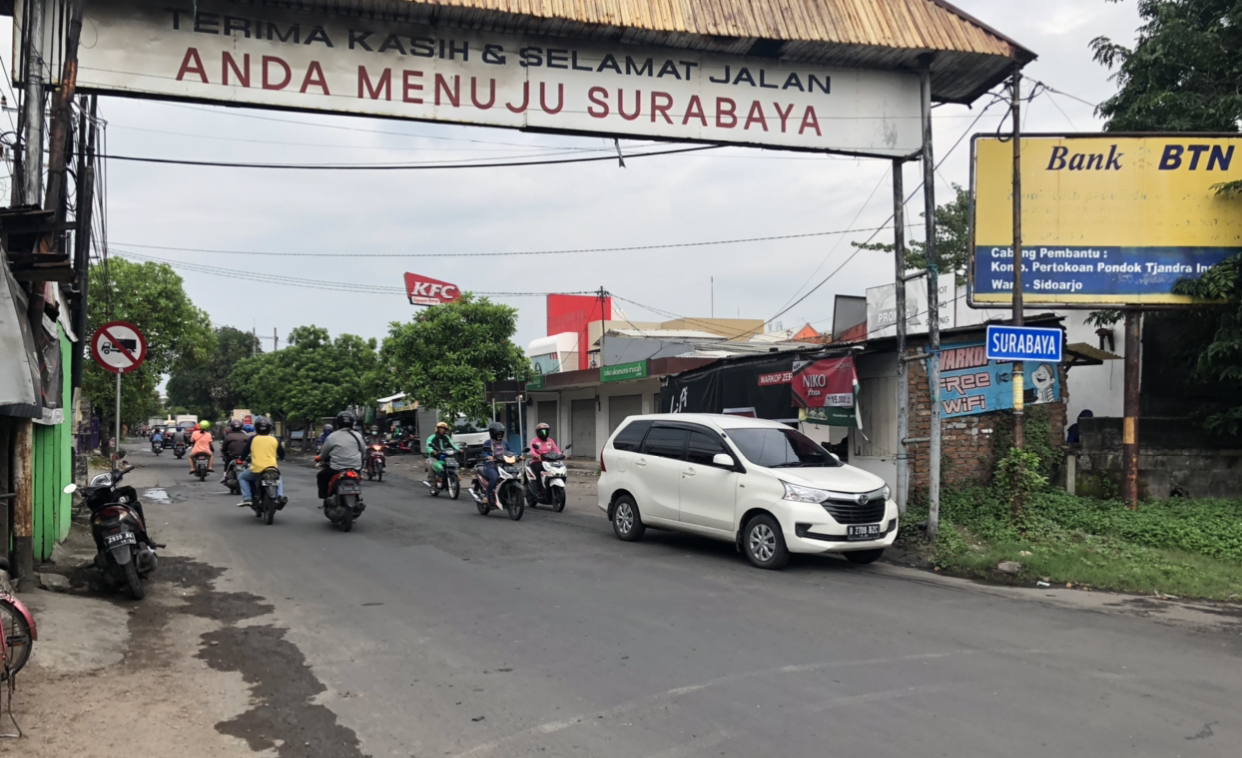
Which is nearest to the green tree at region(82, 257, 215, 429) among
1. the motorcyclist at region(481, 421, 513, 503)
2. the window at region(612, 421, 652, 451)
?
the motorcyclist at region(481, 421, 513, 503)

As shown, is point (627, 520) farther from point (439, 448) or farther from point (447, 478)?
point (439, 448)

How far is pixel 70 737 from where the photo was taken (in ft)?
15.5

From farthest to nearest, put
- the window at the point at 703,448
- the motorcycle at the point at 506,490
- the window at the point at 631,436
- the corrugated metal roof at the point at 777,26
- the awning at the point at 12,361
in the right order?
the motorcycle at the point at 506,490, the window at the point at 631,436, the window at the point at 703,448, the corrugated metal roof at the point at 777,26, the awning at the point at 12,361

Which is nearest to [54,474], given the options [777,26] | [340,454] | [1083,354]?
[340,454]

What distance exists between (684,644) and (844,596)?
98.2 inches

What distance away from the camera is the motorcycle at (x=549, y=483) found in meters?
15.6

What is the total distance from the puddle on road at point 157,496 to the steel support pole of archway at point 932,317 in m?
14.4

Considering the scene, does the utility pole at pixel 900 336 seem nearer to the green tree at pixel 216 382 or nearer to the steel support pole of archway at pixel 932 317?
the steel support pole of archway at pixel 932 317

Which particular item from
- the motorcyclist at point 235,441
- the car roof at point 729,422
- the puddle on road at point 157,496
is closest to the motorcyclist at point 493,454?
the car roof at point 729,422

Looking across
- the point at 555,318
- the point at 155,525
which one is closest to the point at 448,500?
the point at 155,525

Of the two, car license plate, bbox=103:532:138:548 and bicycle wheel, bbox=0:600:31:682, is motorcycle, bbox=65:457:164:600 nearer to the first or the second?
car license plate, bbox=103:532:138:548

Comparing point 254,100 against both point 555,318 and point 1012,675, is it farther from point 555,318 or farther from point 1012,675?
point 555,318

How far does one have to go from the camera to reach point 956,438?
44.4 ft

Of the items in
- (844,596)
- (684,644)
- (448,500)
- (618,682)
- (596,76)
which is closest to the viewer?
(618,682)
